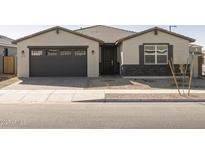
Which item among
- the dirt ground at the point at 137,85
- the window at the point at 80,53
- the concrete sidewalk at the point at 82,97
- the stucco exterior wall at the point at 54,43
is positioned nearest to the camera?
the concrete sidewalk at the point at 82,97

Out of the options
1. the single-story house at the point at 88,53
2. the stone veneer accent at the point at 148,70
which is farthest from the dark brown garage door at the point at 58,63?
the stone veneer accent at the point at 148,70

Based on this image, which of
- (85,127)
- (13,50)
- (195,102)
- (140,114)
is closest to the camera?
(85,127)

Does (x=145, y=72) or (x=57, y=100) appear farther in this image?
(x=145, y=72)

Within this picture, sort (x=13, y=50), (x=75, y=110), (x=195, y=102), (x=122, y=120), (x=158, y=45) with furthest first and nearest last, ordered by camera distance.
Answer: (x=13, y=50) → (x=158, y=45) → (x=195, y=102) → (x=75, y=110) → (x=122, y=120)

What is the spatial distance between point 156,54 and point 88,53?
5.07 metres

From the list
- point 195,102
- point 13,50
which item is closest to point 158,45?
point 195,102

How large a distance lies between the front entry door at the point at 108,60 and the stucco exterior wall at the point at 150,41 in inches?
176

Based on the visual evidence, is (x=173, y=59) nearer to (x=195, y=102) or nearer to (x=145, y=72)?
(x=145, y=72)

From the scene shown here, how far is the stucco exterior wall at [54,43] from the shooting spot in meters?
25.8

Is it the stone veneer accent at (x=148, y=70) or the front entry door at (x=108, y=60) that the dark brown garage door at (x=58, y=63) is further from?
the front entry door at (x=108, y=60)

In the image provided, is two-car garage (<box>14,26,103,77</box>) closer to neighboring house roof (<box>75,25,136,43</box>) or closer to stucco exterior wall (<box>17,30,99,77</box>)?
stucco exterior wall (<box>17,30,99,77</box>)

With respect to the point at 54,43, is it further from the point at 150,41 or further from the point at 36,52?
the point at 150,41

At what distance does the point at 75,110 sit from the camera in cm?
1142

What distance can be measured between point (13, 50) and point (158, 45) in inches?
792
